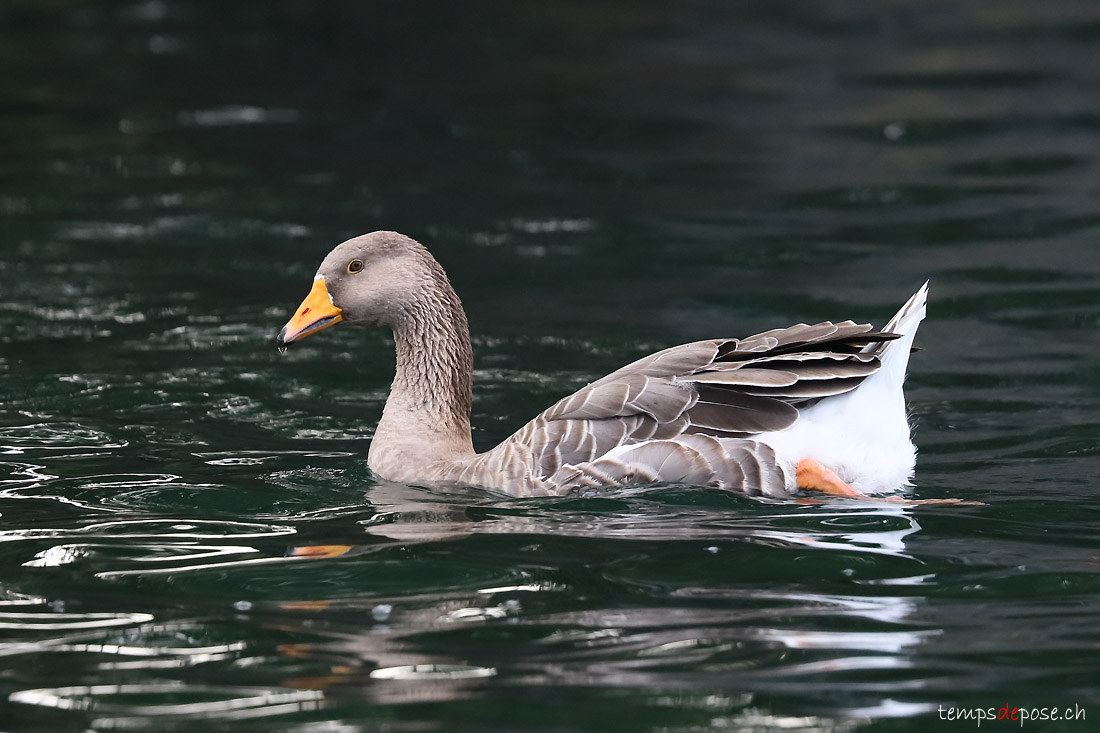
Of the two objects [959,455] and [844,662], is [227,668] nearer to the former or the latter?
[844,662]

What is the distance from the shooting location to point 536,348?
11.3m

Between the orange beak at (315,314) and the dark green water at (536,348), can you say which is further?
the orange beak at (315,314)

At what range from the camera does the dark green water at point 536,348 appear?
563 centimetres

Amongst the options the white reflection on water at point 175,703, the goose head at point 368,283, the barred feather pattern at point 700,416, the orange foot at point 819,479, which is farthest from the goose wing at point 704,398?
the white reflection on water at point 175,703

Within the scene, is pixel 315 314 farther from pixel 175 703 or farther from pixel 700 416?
pixel 175 703

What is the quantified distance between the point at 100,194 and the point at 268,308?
16.6ft

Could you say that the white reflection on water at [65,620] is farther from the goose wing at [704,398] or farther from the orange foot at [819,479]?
the orange foot at [819,479]

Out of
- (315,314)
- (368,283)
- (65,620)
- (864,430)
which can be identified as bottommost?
(65,620)

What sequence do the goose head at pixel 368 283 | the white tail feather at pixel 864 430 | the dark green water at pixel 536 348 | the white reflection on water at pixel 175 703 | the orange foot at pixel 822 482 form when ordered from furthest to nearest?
the goose head at pixel 368 283
the white tail feather at pixel 864 430
the orange foot at pixel 822 482
the dark green water at pixel 536 348
the white reflection on water at pixel 175 703

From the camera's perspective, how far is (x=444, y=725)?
5.15 metres

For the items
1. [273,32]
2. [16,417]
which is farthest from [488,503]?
[273,32]

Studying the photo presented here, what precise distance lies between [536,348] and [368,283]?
9.18 ft

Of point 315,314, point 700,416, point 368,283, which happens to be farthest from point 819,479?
point 315,314

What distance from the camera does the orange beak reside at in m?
8.41
